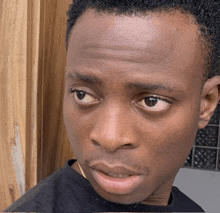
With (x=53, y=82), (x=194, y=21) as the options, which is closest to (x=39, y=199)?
(x=53, y=82)

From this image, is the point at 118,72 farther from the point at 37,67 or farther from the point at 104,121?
the point at 37,67

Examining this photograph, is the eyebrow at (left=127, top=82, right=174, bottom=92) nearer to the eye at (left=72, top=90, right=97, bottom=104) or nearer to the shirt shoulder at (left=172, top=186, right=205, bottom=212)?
the eye at (left=72, top=90, right=97, bottom=104)

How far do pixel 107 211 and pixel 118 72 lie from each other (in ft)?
1.34

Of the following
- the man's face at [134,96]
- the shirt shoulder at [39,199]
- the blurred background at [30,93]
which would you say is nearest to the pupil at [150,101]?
the man's face at [134,96]

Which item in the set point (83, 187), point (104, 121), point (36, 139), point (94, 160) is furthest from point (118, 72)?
point (36, 139)

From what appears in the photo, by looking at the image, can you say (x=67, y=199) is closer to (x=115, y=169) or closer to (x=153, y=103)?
(x=115, y=169)

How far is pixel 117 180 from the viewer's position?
0.70m

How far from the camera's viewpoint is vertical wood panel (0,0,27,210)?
92cm

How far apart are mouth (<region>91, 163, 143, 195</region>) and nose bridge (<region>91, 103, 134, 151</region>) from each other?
0.07m

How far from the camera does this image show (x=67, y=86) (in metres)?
0.79

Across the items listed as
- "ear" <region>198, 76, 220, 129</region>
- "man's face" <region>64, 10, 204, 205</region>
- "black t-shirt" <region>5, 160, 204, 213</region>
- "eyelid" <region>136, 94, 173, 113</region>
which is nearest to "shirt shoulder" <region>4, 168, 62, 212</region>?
"black t-shirt" <region>5, 160, 204, 213</region>

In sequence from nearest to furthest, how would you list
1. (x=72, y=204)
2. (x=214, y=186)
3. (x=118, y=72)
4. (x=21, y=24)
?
(x=118, y=72), (x=72, y=204), (x=21, y=24), (x=214, y=186)

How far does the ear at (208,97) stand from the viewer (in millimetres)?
791

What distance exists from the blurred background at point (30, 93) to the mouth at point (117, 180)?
0.38 metres
